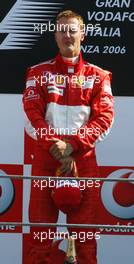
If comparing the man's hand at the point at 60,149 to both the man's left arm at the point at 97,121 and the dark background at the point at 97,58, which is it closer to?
the man's left arm at the point at 97,121

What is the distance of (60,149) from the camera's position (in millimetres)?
3135

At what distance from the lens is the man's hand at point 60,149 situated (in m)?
3.13

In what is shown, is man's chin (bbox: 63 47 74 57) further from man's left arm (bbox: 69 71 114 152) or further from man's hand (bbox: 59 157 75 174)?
man's hand (bbox: 59 157 75 174)

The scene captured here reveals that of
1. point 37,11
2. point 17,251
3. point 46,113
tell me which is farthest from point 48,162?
point 37,11

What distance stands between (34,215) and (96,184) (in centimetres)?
33

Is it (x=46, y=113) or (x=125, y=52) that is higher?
(x=125, y=52)

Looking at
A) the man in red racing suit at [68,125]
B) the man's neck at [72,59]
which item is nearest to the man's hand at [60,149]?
the man in red racing suit at [68,125]

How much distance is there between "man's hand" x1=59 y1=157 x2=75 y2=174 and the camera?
3.19 meters

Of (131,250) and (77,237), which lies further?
(131,250)

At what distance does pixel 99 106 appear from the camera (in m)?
3.23

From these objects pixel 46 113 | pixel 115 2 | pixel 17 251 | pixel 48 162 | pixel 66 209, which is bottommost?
pixel 17 251

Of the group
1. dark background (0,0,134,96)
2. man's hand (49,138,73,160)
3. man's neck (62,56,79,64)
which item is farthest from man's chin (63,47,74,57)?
man's hand (49,138,73,160)

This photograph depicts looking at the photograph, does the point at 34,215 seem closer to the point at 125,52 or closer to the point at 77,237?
the point at 77,237

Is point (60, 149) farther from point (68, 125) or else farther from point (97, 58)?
point (97, 58)
